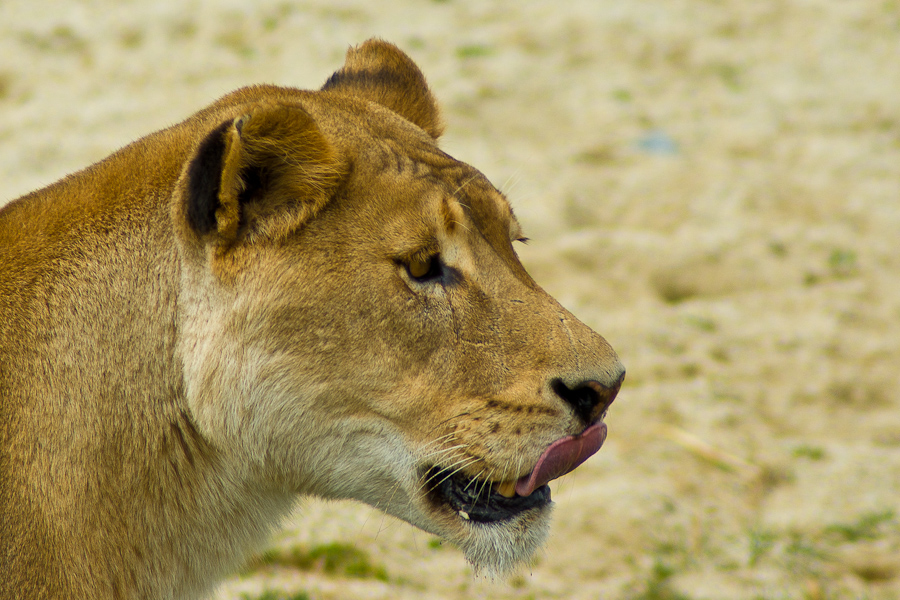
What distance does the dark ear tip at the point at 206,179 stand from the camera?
256cm

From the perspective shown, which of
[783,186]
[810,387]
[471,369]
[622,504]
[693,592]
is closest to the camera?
[471,369]

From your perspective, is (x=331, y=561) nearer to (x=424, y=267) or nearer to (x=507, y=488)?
(x=507, y=488)

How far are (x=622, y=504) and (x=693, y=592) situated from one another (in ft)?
1.86

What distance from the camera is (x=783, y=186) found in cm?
742

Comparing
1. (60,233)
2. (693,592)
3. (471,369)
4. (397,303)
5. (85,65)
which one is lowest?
(693,592)

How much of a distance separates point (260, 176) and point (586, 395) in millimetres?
1130

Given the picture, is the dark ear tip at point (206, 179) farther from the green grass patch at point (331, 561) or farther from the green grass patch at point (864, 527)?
the green grass patch at point (864, 527)

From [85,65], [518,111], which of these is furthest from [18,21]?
[518,111]

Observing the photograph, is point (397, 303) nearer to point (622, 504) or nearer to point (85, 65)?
point (622, 504)

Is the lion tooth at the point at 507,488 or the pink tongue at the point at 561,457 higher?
the pink tongue at the point at 561,457

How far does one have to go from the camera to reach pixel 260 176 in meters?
2.72

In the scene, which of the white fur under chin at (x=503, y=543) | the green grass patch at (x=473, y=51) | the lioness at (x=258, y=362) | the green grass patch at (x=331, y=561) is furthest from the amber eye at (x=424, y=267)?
the green grass patch at (x=473, y=51)

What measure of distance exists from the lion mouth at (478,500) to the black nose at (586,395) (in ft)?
1.03

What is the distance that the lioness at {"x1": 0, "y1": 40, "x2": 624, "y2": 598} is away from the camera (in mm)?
2625
